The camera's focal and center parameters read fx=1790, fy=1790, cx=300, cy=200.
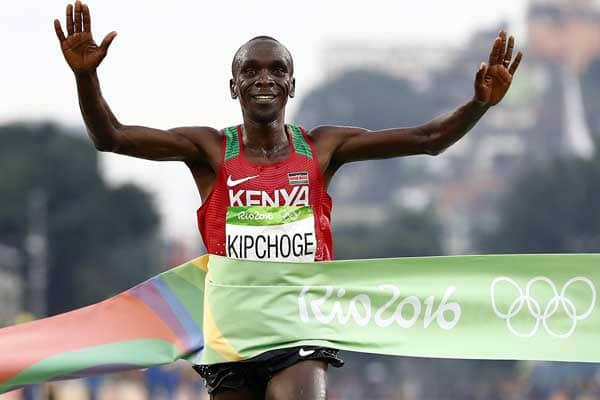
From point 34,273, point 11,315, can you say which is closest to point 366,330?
point 11,315

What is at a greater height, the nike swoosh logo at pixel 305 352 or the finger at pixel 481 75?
the finger at pixel 481 75

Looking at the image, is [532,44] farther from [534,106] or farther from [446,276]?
[446,276]

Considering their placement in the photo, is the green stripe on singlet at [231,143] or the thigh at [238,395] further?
the green stripe on singlet at [231,143]

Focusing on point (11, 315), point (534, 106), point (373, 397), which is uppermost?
point (534, 106)

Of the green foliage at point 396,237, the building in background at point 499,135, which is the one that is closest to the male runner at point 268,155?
the green foliage at point 396,237

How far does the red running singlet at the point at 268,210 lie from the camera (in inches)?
322

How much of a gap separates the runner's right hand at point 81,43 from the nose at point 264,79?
69 centimetres

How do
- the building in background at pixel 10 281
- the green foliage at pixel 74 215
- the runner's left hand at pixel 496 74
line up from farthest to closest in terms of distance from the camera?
the green foliage at pixel 74 215 → the building in background at pixel 10 281 → the runner's left hand at pixel 496 74

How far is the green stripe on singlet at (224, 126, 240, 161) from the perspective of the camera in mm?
8320

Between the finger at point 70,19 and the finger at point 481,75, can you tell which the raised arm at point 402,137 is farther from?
the finger at point 70,19

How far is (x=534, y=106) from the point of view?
18775 cm

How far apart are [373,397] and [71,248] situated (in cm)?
2093

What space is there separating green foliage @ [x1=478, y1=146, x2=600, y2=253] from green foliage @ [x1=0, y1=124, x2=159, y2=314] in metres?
24.5

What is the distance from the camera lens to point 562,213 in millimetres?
114500
